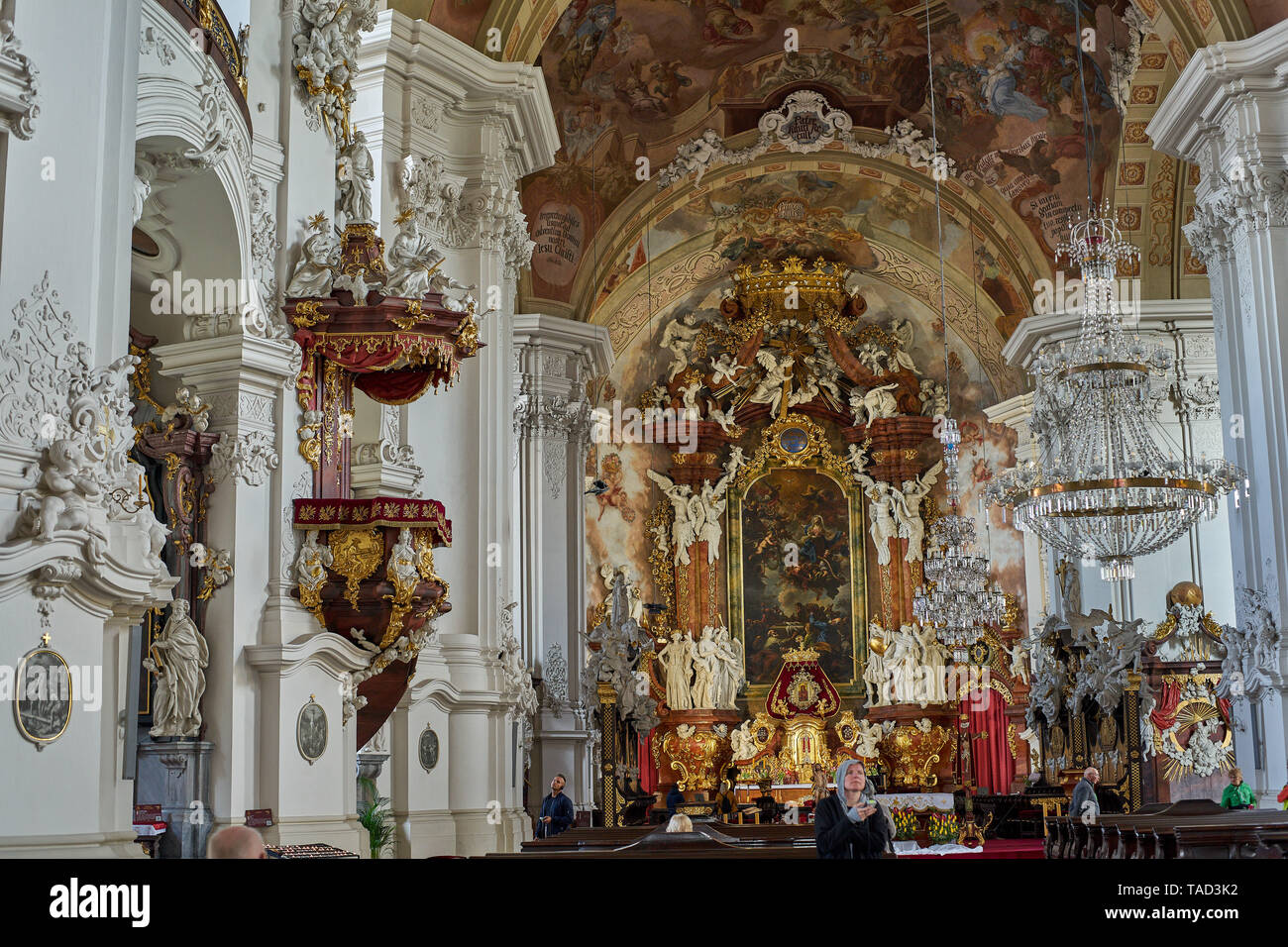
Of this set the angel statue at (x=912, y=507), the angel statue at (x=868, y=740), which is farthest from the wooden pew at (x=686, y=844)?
the angel statue at (x=912, y=507)

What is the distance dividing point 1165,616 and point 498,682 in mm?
10051

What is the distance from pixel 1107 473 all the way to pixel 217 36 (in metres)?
7.84

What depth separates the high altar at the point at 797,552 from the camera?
25.4 meters

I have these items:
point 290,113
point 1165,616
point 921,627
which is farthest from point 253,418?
point 921,627

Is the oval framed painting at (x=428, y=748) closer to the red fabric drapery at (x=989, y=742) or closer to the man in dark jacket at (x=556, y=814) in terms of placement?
the man in dark jacket at (x=556, y=814)

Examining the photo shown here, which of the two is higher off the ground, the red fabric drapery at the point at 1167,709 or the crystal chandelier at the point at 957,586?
the crystal chandelier at the point at 957,586

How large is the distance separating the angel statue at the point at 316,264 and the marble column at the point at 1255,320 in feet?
28.3

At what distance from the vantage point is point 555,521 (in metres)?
20.4

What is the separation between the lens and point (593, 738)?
20.5 meters

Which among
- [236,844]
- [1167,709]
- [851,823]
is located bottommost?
[851,823]

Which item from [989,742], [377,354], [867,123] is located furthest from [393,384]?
[989,742]

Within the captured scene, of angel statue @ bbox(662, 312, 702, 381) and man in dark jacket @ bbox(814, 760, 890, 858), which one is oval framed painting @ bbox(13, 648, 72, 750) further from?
angel statue @ bbox(662, 312, 702, 381)

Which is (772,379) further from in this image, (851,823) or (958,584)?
(851,823)
